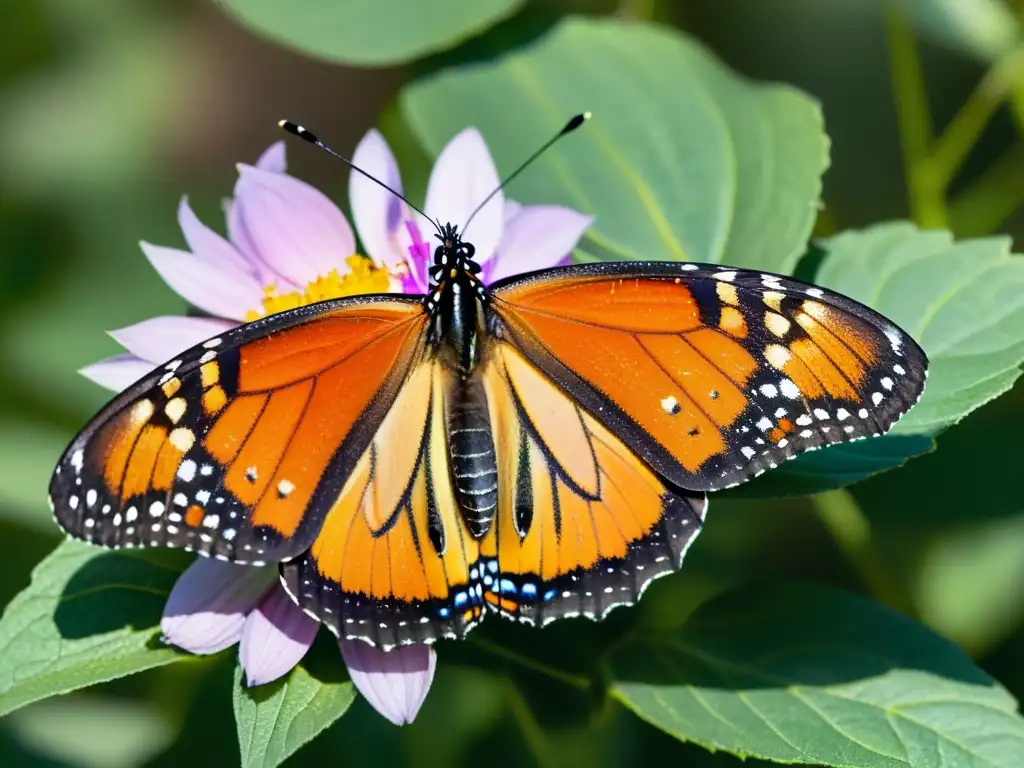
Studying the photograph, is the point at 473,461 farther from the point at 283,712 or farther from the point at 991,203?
the point at 991,203

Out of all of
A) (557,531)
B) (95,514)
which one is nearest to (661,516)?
(557,531)

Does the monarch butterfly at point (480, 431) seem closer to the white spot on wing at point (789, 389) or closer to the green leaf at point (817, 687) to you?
the white spot on wing at point (789, 389)

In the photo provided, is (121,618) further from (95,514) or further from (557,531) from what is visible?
(557,531)

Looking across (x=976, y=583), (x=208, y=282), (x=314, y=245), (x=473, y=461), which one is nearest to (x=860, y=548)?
(x=976, y=583)

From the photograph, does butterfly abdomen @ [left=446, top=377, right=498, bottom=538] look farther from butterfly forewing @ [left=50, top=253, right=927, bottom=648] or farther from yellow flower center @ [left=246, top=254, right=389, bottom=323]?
yellow flower center @ [left=246, top=254, right=389, bottom=323]

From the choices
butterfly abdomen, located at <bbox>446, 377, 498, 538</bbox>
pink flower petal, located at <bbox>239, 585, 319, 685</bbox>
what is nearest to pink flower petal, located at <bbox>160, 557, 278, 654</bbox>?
pink flower petal, located at <bbox>239, 585, 319, 685</bbox>
